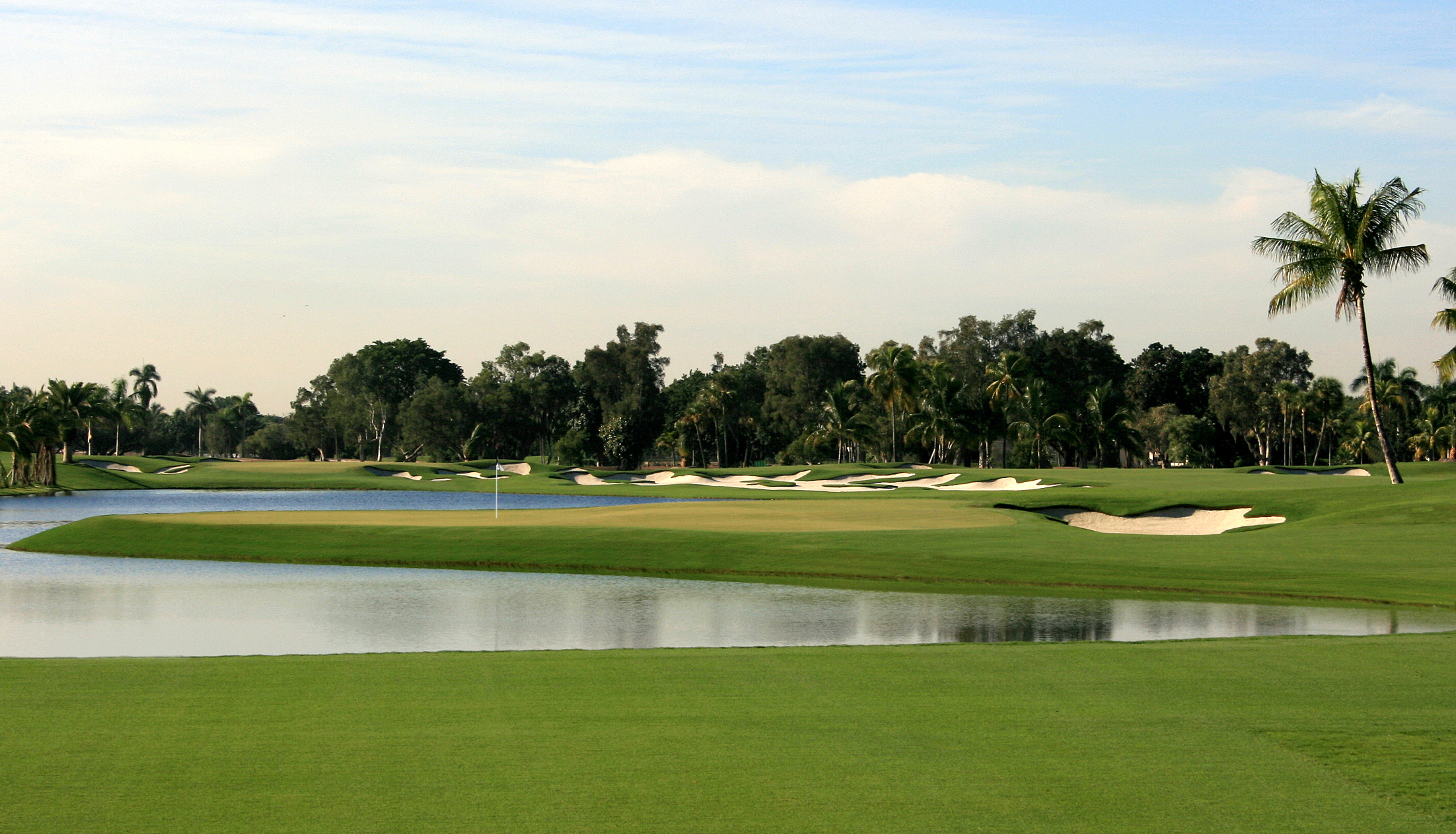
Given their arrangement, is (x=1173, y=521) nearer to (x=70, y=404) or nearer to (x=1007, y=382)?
(x=1007, y=382)

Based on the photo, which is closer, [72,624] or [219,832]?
[219,832]

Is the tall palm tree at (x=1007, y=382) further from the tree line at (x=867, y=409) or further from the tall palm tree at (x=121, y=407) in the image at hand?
the tall palm tree at (x=121, y=407)

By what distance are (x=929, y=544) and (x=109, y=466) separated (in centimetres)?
8785

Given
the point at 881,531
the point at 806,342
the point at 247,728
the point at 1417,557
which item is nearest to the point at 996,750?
the point at 247,728

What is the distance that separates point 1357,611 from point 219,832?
18497 mm

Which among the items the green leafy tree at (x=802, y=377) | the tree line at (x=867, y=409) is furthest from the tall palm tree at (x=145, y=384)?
the green leafy tree at (x=802, y=377)

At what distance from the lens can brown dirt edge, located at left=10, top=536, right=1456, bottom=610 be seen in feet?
66.9

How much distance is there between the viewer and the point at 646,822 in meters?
6.51

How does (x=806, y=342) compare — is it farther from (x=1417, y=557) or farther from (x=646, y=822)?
(x=646, y=822)

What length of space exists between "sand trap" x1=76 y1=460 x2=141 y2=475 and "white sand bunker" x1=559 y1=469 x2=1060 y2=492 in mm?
37565

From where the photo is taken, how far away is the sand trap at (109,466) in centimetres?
9119

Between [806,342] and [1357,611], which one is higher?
[806,342]

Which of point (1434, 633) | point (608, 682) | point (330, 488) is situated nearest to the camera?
point (608, 682)

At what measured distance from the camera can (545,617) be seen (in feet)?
61.3
